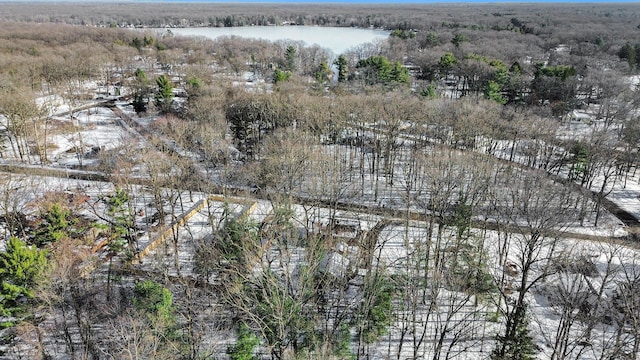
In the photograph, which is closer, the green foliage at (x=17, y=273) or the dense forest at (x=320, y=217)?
the green foliage at (x=17, y=273)

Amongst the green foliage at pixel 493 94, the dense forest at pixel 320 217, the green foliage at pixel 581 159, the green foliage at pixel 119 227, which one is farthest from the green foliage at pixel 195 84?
the green foliage at pixel 581 159

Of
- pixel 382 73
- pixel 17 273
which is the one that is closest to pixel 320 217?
pixel 17 273

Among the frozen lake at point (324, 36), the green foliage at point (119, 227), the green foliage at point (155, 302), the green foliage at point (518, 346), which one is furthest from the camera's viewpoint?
the frozen lake at point (324, 36)

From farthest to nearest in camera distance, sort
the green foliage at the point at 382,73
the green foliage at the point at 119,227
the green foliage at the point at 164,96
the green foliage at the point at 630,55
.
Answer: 1. the green foliage at the point at 630,55
2. the green foliage at the point at 382,73
3. the green foliage at the point at 164,96
4. the green foliage at the point at 119,227

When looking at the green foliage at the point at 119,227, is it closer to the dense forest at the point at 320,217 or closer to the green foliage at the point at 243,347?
the dense forest at the point at 320,217

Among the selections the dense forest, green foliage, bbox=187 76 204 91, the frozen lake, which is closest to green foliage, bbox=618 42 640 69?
the dense forest

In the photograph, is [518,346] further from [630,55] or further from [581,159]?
[630,55]

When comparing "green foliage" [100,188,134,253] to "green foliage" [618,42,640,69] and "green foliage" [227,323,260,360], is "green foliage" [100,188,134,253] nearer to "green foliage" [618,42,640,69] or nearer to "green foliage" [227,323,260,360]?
"green foliage" [227,323,260,360]
